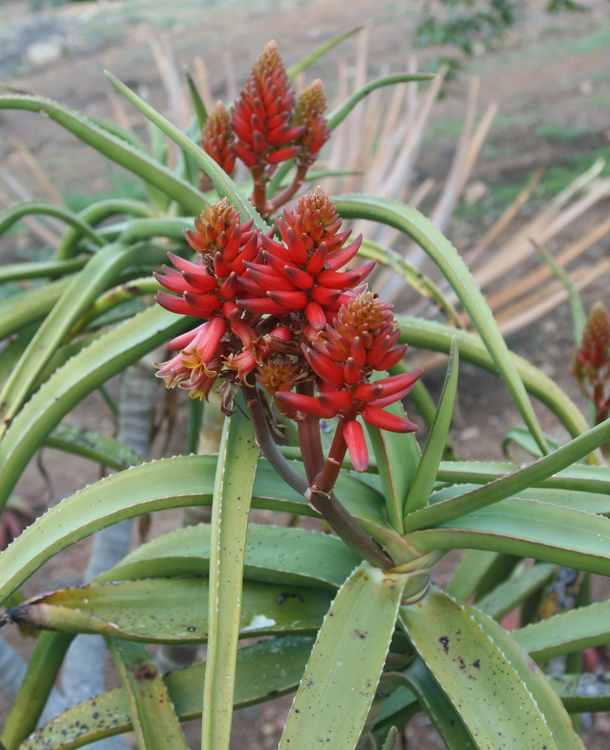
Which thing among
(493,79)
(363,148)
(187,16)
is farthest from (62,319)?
(187,16)

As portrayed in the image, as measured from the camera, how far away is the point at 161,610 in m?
0.76

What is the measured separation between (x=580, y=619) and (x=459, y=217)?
3067mm

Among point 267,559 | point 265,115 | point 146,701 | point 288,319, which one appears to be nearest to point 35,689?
point 146,701

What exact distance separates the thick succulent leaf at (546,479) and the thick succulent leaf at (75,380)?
0.29 m

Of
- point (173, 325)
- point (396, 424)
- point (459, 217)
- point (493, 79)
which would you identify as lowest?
point (396, 424)

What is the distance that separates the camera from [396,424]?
552 mm

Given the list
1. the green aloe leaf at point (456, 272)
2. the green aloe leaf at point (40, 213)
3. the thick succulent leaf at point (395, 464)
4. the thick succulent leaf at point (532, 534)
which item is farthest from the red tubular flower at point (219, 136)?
the thick succulent leaf at point (532, 534)

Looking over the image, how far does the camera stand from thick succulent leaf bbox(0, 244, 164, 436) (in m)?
0.88

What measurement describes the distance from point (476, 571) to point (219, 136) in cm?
59

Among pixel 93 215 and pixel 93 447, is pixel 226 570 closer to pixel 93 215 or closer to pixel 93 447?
pixel 93 447

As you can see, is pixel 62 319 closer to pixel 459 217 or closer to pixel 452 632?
pixel 452 632

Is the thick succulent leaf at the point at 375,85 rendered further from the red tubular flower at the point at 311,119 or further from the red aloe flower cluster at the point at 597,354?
the red aloe flower cluster at the point at 597,354

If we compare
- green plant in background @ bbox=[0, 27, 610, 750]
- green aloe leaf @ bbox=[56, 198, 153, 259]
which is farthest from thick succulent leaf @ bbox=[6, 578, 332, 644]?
green aloe leaf @ bbox=[56, 198, 153, 259]

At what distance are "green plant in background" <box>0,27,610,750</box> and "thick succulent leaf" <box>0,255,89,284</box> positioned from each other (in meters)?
0.15
